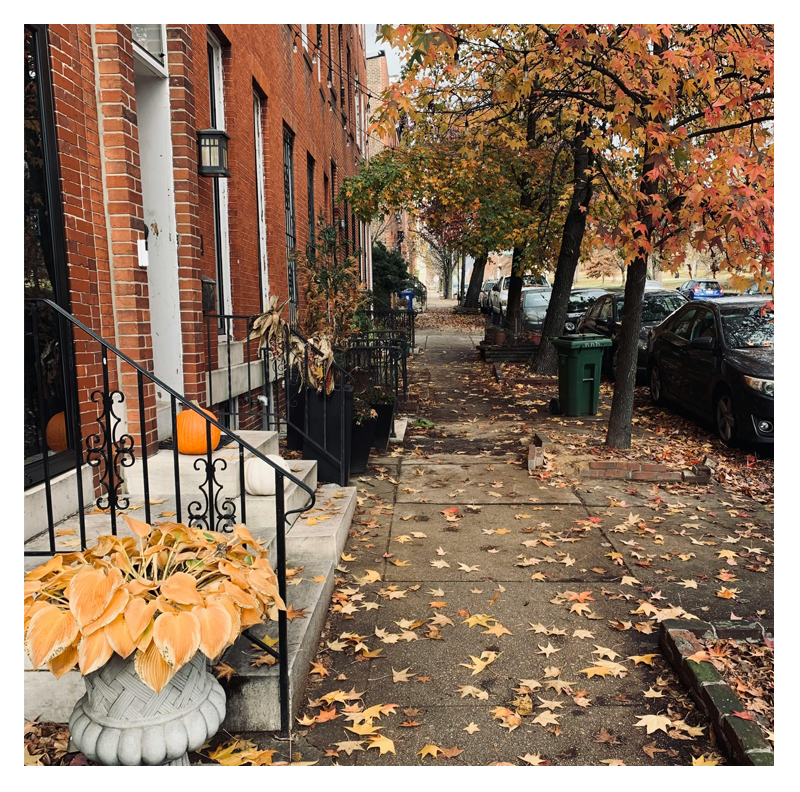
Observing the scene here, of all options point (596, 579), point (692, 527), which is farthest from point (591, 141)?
point (596, 579)

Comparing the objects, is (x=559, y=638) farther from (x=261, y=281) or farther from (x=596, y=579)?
(x=261, y=281)

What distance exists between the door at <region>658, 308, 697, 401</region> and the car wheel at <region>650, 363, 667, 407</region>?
162mm

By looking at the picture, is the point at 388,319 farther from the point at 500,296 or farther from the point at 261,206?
the point at 500,296

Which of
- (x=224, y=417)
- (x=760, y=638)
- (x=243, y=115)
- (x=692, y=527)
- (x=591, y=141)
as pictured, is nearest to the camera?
(x=760, y=638)

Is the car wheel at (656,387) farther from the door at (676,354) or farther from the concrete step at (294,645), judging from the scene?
the concrete step at (294,645)

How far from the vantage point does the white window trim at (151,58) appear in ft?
17.8

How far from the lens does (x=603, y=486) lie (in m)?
7.07

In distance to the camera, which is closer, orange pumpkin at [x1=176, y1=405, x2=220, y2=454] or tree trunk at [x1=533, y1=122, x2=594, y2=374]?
orange pumpkin at [x1=176, y1=405, x2=220, y2=454]

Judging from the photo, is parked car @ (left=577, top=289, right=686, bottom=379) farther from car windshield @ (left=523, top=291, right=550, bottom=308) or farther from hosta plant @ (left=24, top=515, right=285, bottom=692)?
hosta plant @ (left=24, top=515, right=285, bottom=692)

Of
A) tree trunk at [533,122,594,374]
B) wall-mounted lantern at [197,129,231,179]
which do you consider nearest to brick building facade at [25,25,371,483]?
wall-mounted lantern at [197,129,231,179]

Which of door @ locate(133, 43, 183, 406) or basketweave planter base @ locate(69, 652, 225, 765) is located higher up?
door @ locate(133, 43, 183, 406)

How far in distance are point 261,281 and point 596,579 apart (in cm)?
567

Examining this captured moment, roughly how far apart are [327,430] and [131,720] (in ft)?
13.4

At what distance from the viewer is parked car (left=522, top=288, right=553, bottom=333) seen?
21281mm
